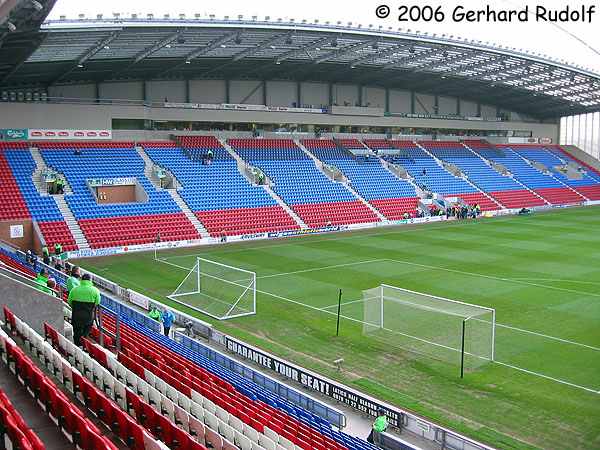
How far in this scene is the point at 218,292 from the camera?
883 inches

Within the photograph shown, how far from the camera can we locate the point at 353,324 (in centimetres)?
1980

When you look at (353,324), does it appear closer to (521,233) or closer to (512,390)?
(512,390)

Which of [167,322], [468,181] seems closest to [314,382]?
[167,322]

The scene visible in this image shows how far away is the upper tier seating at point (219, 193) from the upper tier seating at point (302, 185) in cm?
179

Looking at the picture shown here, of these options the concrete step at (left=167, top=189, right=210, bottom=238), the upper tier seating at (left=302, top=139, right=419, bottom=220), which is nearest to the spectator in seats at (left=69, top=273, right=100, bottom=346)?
the concrete step at (left=167, top=189, right=210, bottom=238)

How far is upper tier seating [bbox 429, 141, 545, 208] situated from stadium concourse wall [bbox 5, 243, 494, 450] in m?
42.8

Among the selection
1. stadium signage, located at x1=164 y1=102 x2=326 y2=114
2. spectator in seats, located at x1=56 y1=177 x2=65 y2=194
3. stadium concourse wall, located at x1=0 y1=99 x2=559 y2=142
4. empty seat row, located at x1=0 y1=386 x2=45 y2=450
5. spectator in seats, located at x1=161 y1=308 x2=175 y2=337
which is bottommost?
spectator in seats, located at x1=161 y1=308 x2=175 y2=337

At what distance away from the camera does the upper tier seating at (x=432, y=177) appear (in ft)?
174

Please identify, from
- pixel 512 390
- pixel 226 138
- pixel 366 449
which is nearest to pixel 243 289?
pixel 512 390

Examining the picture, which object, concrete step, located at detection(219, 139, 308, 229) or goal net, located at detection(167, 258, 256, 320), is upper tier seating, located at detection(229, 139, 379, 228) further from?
goal net, located at detection(167, 258, 256, 320)

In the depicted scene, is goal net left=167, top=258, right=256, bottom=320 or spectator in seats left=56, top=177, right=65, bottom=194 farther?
spectator in seats left=56, top=177, right=65, bottom=194

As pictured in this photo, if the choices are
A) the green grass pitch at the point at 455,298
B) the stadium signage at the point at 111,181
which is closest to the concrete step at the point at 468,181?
the green grass pitch at the point at 455,298

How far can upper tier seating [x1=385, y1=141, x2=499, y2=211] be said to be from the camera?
5294 centimetres

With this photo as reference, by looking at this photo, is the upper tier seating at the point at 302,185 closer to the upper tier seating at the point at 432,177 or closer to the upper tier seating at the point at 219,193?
the upper tier seating at the point at 219,193
